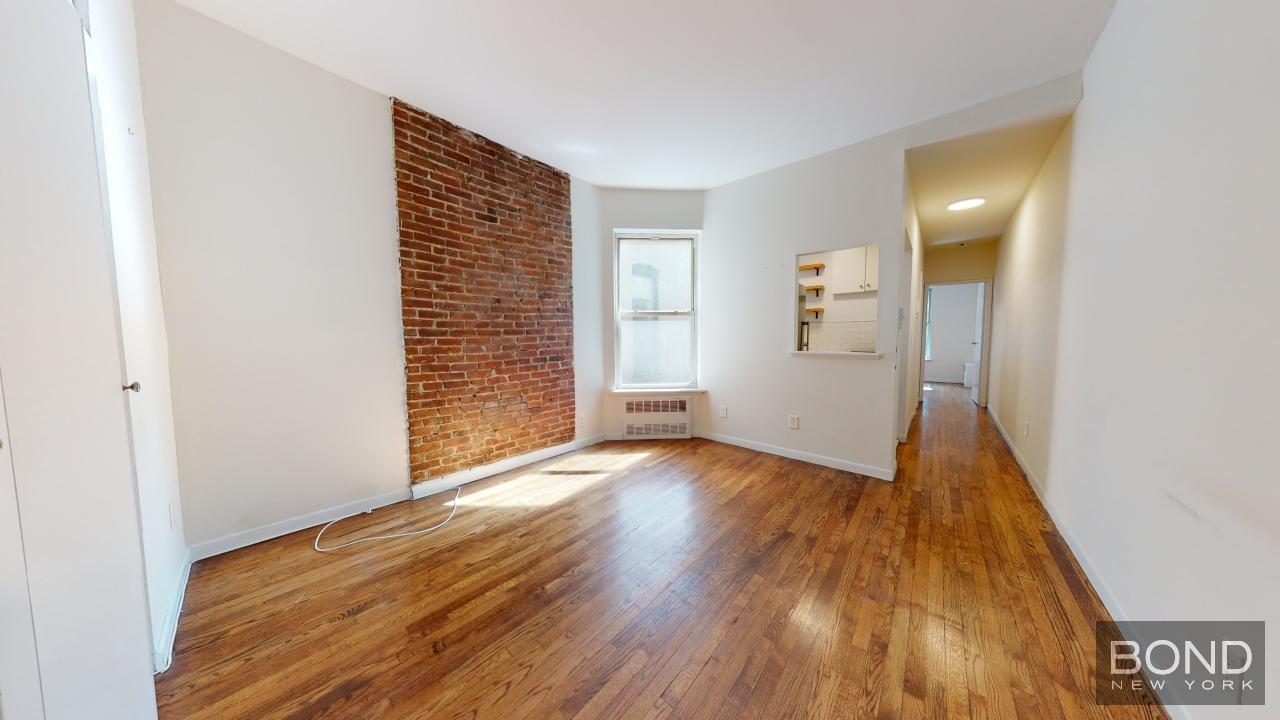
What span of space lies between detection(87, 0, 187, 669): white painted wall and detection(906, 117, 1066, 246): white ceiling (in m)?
4.29

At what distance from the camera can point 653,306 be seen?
4340 millimetres

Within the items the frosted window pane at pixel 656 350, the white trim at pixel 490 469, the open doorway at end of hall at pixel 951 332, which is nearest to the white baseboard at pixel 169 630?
the white trim at pixel 490 469

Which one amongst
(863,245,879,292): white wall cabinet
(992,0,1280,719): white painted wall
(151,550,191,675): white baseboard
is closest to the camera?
(992,0,1280,719): white painted wall

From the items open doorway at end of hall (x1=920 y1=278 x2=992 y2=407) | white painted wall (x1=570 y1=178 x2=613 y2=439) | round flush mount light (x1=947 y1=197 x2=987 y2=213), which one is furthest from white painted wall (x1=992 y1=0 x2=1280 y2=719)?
open doorway at end of hall (x1=920 y1=278 x2=992 y2=407)

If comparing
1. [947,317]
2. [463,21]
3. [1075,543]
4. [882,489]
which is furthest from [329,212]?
[947,317]

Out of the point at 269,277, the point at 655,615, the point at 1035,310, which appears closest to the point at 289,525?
the point at 269,277

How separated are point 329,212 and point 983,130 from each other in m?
4.27

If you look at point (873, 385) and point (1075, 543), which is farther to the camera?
point (873, 385)

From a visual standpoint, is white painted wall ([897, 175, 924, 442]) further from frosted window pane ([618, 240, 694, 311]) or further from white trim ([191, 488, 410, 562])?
white trim ([191, 488, 410, 562])

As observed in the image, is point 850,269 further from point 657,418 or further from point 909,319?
point 657,418

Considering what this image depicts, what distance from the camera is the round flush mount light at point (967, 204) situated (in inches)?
156

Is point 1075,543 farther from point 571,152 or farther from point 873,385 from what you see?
point 571,152

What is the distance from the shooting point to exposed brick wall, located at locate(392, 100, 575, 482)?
2.79 meters

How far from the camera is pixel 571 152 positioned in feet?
10.9
